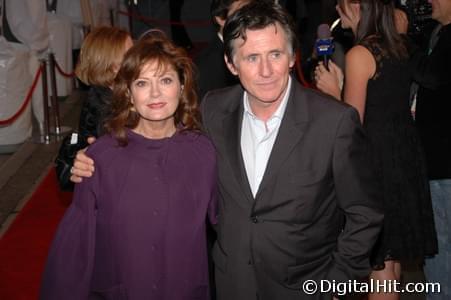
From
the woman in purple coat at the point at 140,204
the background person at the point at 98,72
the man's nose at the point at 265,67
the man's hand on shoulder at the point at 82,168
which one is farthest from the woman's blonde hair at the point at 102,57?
the man's nose at the point at 265,67

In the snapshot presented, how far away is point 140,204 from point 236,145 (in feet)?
1.41

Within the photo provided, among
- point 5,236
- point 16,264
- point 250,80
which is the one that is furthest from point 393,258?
point 5,236

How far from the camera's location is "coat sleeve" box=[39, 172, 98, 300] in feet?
7.97

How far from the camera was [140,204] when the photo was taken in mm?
2436

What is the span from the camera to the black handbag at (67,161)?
2791mm

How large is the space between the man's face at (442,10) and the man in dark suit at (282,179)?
1170mm

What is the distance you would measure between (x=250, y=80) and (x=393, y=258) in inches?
64.4

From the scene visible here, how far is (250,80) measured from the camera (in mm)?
2322

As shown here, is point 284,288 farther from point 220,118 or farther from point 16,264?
point 16,264

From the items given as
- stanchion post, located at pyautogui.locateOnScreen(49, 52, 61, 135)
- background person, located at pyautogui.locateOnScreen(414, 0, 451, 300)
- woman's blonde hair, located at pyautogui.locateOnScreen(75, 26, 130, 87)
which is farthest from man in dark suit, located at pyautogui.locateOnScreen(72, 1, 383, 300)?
stanchion post, located at pyautogui.locateOnScreen(49, 52, 61, 135)

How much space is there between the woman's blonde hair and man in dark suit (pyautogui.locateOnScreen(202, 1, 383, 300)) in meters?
0.85

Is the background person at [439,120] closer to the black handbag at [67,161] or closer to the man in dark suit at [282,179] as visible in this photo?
the man in dark suit at [282,179]

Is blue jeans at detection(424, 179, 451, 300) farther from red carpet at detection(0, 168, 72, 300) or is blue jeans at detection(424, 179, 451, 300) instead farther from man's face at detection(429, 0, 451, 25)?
red carpet at detection(0, 168, 72, 300)

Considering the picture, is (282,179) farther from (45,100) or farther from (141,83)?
(45,100)
